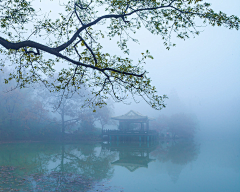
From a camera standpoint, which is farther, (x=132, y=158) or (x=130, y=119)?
(x=130, y=119)

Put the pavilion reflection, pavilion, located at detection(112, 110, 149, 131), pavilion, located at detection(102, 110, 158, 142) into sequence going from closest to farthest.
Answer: the pavilion reflection < pavilion, located at detection(102, 110, 158, 142) < pavilion, located at detection(112, 110, 149, 131)

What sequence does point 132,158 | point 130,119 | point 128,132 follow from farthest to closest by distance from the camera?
point 130,119, point 128,132, point 132,158

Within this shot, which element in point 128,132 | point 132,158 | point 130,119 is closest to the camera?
point 132,158

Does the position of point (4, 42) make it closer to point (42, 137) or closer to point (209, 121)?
point (42, 137)

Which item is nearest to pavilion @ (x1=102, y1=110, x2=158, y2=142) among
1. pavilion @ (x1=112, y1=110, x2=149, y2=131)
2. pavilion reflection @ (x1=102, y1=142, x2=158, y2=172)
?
pavilion @ (x1=112, y1=110, x2=149, y2=131)

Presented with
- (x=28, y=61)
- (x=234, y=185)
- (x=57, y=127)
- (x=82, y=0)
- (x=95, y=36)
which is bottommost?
(x=234, y=185)

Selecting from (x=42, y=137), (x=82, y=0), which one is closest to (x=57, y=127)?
(x=42, y=137)

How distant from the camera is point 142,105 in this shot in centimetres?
5509

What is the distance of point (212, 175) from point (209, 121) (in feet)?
139

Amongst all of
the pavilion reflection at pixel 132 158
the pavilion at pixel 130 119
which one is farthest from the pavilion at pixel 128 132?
the pavilion reflection at pixel 132 158

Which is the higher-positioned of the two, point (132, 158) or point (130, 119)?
point (130, 119)

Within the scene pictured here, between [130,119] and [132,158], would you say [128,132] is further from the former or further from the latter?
[132,158]

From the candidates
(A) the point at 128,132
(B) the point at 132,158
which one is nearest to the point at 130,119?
(A) the point at 128,132

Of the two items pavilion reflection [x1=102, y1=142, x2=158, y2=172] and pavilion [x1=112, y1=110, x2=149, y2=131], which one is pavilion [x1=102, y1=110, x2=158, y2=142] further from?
pavilion reflection [x1=102, y1=142, x2=158, y2=172]
